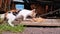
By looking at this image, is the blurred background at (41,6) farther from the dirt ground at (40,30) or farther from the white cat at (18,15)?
the dirt ground at (40,30)

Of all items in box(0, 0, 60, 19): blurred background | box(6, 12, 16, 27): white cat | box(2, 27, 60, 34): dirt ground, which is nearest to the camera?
box(2, 27, 60, 34): dirt ground

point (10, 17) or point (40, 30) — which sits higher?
point (10, 17)

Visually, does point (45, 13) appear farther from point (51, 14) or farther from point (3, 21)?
point (3, 21)

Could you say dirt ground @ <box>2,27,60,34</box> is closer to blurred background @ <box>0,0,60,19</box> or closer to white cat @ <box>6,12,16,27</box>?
white cat @ <box>6,12,16,27</box>

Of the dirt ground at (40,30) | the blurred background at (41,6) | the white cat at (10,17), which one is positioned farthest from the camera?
the blurred background at (41,6)

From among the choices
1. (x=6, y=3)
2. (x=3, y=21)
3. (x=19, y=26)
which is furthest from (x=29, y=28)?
(x=6, y=3)

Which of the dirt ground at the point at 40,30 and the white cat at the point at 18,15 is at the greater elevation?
the white cat at the point at 18,15

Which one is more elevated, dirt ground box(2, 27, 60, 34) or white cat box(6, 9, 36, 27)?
white cat box(6, 9, 36, 27)

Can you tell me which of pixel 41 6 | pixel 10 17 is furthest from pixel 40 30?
pixel 41 6

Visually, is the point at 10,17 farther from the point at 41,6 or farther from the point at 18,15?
the point at 41,6

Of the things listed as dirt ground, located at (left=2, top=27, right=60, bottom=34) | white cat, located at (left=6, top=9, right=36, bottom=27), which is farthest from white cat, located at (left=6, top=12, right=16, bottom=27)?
dirt ground, located at (left=2, top=27, right=60, bottom=34)

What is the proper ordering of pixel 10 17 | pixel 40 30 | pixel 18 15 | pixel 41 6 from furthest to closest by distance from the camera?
pixel 41 6 < pixel 18 15 < pixel 10 17 < pixel 40 30

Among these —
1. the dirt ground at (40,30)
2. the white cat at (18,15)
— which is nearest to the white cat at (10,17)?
the white cat at (18,15)

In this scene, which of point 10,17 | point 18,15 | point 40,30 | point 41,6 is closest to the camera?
point 40,30
